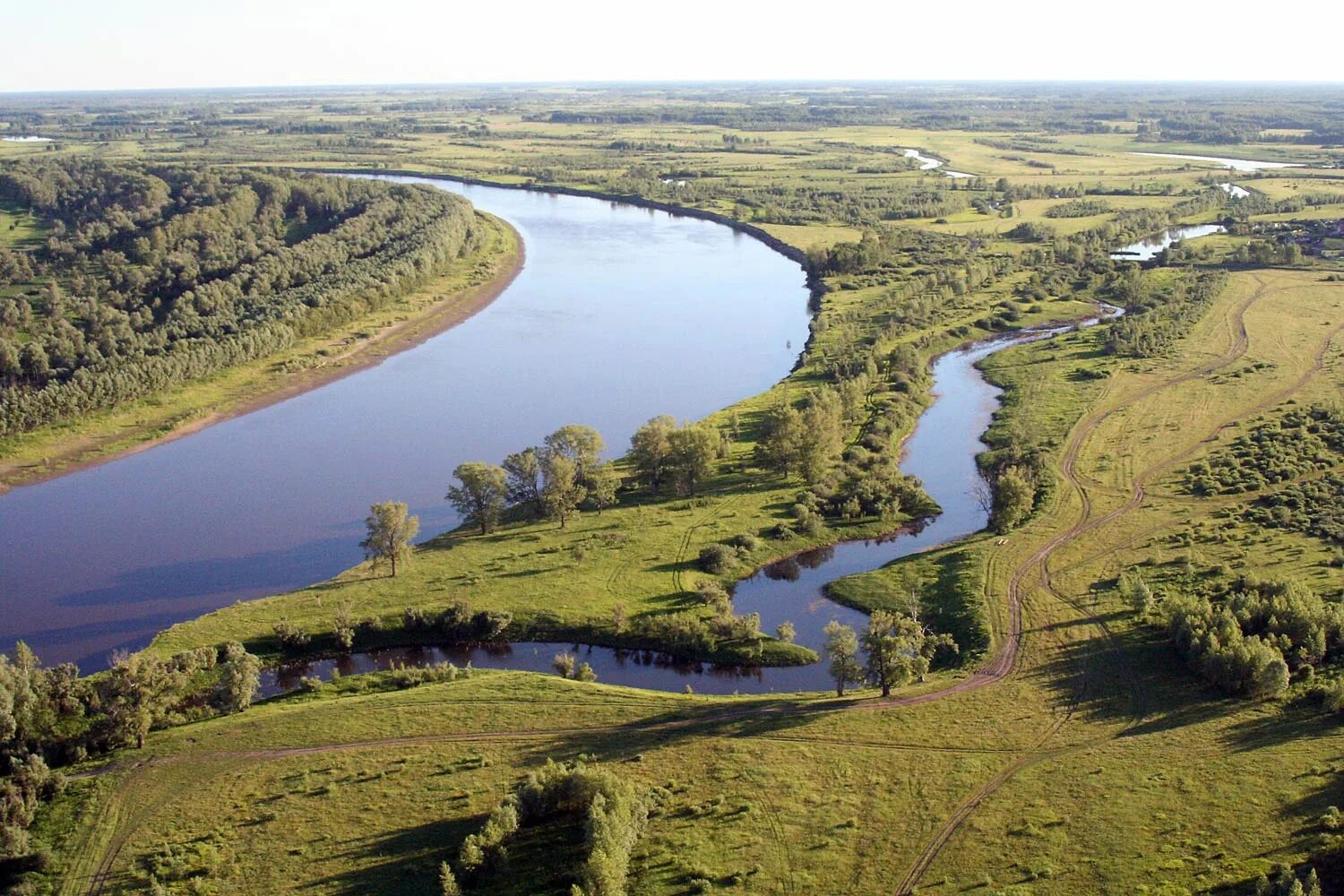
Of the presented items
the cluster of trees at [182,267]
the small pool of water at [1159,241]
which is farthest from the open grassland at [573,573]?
the small pool of water at [1159,241]

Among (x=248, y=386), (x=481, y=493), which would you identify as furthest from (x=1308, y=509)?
(x=248, y=386)

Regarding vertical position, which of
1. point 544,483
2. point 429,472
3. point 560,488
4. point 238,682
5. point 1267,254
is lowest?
point 238,682

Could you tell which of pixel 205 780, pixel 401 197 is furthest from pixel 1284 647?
pixel 401 197

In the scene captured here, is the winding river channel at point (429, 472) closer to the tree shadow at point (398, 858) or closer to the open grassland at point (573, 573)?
the open grassland at point (573, 573)

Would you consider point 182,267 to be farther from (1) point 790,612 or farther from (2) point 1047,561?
(2) point 1047,561

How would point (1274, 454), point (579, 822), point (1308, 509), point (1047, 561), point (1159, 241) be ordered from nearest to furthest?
point (579, 822), point (1047, 561), point (1308, 509), point (1274, 454), point (1159, 241)

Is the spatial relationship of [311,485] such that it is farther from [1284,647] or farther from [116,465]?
[1284,647]
